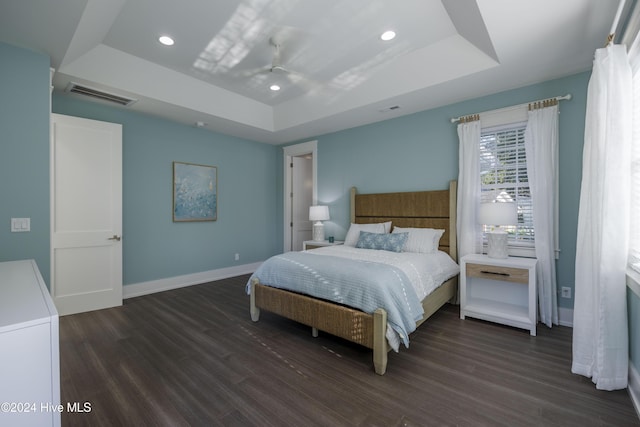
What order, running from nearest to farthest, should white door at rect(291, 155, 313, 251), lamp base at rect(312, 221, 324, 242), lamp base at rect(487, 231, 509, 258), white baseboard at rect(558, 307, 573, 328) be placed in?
white baseboard at rect(558, 307, 573, 328) < lamp base at rect(487, 231, 509, 258) < lamp base at rect(312, 221, 324, 242) < white door at rect(291, 155, 313, 251)

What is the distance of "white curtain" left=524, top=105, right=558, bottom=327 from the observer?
300 cm

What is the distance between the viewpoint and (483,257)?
128 inches

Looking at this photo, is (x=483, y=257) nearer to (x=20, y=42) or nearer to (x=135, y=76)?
(x=135, y=76)

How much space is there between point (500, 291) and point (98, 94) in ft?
17.4

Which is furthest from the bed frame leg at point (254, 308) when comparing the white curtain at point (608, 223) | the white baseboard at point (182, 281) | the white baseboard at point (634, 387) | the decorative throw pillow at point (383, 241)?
the white baseboard at point (634, 387)

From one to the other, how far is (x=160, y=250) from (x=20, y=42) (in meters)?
2.81

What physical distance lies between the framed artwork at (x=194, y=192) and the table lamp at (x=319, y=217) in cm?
169

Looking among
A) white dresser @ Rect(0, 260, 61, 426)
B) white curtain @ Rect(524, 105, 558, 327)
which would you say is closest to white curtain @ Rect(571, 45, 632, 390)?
white curtain @ Rect(524, 105, 558, 327)

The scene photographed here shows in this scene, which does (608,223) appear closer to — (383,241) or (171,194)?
(383,241)

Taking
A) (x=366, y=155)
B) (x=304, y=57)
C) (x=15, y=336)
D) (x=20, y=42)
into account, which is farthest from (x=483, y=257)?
(x=20, y=42)

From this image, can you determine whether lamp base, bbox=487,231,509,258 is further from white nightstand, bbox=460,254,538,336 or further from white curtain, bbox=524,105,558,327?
white curtain, bbox=524,105,558,327

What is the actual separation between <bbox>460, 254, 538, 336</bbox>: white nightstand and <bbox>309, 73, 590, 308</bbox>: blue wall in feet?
1.39

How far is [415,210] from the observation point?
4.06 meters

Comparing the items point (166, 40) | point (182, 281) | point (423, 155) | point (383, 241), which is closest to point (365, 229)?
point (383, 241)
